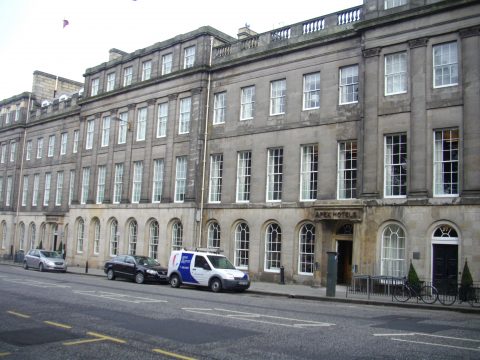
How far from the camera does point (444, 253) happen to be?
22406 mm

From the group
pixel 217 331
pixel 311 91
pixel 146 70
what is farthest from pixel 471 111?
pixel 146 70

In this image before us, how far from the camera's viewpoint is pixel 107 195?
1582 inches

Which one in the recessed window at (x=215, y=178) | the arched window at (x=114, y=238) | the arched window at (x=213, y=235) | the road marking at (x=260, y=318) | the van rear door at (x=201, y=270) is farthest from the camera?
the arched window at (x=114, y=238)

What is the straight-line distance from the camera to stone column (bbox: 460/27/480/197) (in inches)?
854

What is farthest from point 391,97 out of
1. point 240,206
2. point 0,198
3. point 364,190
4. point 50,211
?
point 0,198

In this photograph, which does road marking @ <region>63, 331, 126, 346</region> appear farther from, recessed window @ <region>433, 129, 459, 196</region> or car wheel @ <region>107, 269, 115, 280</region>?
car wheel @ <region>107, 269, 115, 280</region>

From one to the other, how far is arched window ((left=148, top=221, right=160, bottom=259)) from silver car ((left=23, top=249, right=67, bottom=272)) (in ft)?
19.5

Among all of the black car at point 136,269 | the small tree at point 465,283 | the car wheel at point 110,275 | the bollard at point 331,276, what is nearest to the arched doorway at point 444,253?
the small tree at point 465,283

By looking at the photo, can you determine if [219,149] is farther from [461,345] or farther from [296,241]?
[461,345]

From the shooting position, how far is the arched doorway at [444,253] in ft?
72.3

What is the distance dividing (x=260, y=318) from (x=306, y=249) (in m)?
13.9

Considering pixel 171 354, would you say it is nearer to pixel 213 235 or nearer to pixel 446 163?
pixel 446 163

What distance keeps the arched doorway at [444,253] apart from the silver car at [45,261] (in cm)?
2436

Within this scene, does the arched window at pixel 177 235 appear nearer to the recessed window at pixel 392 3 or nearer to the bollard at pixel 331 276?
the bollard at pixel 331 276
